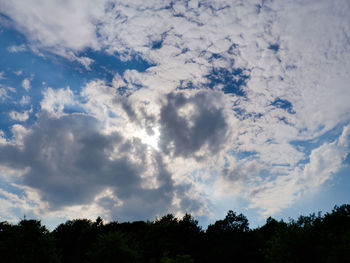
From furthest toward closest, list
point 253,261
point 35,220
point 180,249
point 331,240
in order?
point 180,249 < point 253,261 < point 331,240 < point 35,220

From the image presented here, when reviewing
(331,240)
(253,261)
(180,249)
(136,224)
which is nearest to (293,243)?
(331,240)

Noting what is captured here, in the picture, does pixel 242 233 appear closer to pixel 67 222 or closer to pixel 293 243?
pixel 293 243

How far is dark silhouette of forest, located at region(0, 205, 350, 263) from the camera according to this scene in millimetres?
37484

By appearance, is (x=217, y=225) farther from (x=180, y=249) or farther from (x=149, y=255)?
(x=149, y=255)

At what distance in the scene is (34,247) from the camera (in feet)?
126

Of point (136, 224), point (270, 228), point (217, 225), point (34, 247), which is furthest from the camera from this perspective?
point (136, 224)

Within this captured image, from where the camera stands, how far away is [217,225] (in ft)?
232

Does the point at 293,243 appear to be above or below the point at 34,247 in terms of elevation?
above

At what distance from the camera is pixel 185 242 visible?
2635 inches

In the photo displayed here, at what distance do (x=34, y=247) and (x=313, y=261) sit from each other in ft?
143

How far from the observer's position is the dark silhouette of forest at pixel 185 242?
37.5m

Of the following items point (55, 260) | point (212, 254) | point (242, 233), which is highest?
point (242, 233)

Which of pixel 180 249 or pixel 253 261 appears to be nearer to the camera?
pixel 253 261

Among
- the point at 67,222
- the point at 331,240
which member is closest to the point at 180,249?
the point at 331,240
